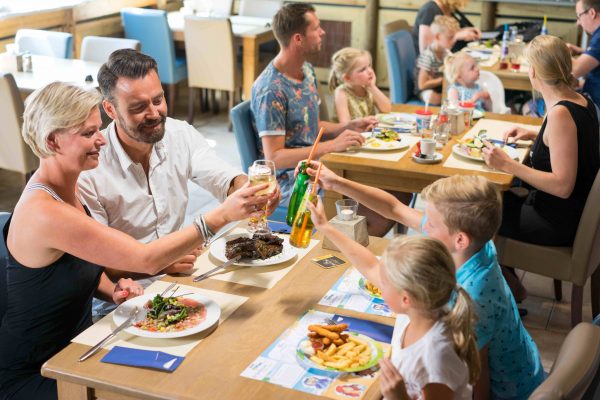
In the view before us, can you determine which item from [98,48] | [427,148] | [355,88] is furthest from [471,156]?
[98,48]

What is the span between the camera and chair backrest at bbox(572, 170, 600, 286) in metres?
3.05

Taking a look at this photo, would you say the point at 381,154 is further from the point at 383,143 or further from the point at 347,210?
the point at 347,210

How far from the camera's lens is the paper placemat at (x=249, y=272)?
2242 millimetres

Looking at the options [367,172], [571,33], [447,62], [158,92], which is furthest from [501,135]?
[571,33]

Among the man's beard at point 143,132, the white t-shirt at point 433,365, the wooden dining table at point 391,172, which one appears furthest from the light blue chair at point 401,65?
the white t-shirt at point 433,365

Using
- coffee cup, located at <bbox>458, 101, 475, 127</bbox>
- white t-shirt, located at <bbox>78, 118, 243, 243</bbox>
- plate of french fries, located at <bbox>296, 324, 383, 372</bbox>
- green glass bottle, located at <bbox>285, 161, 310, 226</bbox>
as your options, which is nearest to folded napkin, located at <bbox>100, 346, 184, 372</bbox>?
plate of french fries, located at <bbox>296, 324, 383, 372</bbox>

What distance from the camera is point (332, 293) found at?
7.15ft

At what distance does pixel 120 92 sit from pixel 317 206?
81 cm

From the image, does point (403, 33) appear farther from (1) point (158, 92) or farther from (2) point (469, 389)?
(2) point (469, 389)

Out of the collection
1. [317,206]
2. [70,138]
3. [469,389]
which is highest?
[70,138]

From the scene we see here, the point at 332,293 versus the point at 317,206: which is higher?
the point at 317,206

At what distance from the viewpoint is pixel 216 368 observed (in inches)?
70.9

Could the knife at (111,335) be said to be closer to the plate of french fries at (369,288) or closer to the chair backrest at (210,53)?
the plate of french fries at (369,288)

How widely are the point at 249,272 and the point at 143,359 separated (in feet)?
1.79
